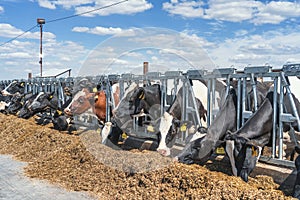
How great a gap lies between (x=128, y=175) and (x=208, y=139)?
1.30 meters

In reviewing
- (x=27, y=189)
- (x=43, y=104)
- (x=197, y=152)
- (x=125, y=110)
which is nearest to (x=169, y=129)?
(x=197, y=152)

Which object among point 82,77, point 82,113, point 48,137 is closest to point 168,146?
point 48,137

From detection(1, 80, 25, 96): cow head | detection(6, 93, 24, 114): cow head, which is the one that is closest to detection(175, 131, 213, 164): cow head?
detection(6, 93, 24, 114): cow head

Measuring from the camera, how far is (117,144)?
7633mm

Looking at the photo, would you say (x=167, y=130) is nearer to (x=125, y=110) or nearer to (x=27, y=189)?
(x=125, y=110)

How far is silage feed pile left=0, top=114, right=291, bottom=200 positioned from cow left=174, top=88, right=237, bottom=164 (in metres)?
0.16

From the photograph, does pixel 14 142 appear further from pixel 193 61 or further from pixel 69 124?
pixel 193 61

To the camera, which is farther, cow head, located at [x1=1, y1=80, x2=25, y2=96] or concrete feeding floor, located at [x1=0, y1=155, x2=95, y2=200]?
cow head, located at [x1=1, y1=80, x2=25, y2=96]

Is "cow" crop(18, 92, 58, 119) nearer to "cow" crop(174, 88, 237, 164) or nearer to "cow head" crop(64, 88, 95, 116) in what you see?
"cow head" crop(64, 88, 95, 116)

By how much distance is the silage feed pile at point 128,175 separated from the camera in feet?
14.2

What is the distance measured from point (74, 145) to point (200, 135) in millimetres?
2828

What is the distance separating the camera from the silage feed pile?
14.2ft

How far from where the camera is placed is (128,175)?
5.23m

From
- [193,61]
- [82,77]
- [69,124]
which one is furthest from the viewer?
[82,77]
